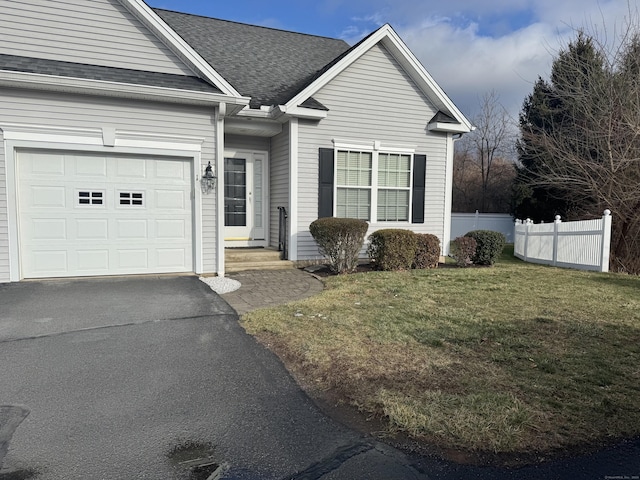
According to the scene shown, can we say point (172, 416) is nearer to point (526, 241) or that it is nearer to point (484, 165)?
point (526, 241)

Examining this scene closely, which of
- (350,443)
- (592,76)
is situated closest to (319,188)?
Result: (350,443)

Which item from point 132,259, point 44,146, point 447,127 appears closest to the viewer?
point 44,146

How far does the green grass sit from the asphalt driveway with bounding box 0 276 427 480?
41 cm

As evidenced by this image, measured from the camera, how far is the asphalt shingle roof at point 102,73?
22.5 ft

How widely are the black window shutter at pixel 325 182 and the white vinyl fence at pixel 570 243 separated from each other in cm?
653

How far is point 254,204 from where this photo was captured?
1055 centimetres

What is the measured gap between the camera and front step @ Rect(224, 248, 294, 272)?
911cm

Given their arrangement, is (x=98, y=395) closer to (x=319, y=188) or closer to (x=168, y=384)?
(x=168, y=384)

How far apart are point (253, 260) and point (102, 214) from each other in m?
3.12

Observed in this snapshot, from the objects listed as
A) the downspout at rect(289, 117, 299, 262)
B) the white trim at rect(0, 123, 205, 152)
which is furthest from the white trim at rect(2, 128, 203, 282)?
the downspout at rect(289, 117, 299, 262)

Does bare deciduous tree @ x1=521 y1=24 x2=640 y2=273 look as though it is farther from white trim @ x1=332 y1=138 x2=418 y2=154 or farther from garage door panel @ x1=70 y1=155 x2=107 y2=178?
garage door panel @ x1=70 y1=155 x2=107 y2=178

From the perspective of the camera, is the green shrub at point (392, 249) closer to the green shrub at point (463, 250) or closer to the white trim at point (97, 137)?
the green shrub at point (463, 250)

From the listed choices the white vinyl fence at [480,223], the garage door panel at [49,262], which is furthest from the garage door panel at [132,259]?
the white vinyl fence at [480,223]

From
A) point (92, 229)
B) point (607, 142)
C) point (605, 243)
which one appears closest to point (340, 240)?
point (92, 229)
